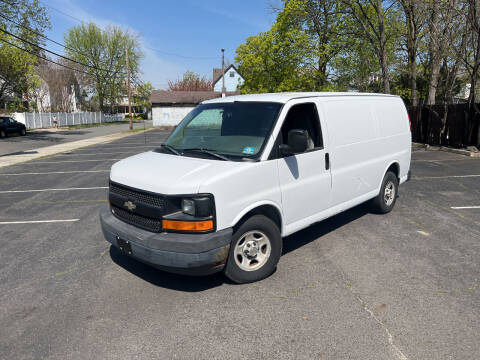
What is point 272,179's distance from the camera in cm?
403

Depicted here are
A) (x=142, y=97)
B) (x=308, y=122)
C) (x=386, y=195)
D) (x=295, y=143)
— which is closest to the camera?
(x=295, y=143)

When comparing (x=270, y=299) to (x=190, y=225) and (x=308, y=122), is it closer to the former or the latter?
(x=190, y=225)

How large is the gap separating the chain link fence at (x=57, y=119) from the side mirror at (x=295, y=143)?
39.4 m

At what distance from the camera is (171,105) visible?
50.8m

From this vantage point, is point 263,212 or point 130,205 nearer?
point 130,205

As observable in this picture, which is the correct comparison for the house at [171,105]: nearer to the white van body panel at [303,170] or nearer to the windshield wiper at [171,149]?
the white van body panel at [303,170]

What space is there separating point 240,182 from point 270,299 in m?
1.27

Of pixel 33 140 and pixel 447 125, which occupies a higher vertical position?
pixel 447 125

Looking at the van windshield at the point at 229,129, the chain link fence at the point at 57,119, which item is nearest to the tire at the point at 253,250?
the van windshield at the point at 229,129

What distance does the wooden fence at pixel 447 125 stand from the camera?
1538 cm

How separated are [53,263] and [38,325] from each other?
151 cm

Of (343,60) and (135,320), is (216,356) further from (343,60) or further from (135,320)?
(343,60)

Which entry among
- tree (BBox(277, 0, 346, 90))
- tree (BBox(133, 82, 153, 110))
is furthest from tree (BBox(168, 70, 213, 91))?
tree (BBox(277, 0, 346, 90))

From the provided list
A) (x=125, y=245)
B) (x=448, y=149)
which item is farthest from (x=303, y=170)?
(x=448, y=149)
